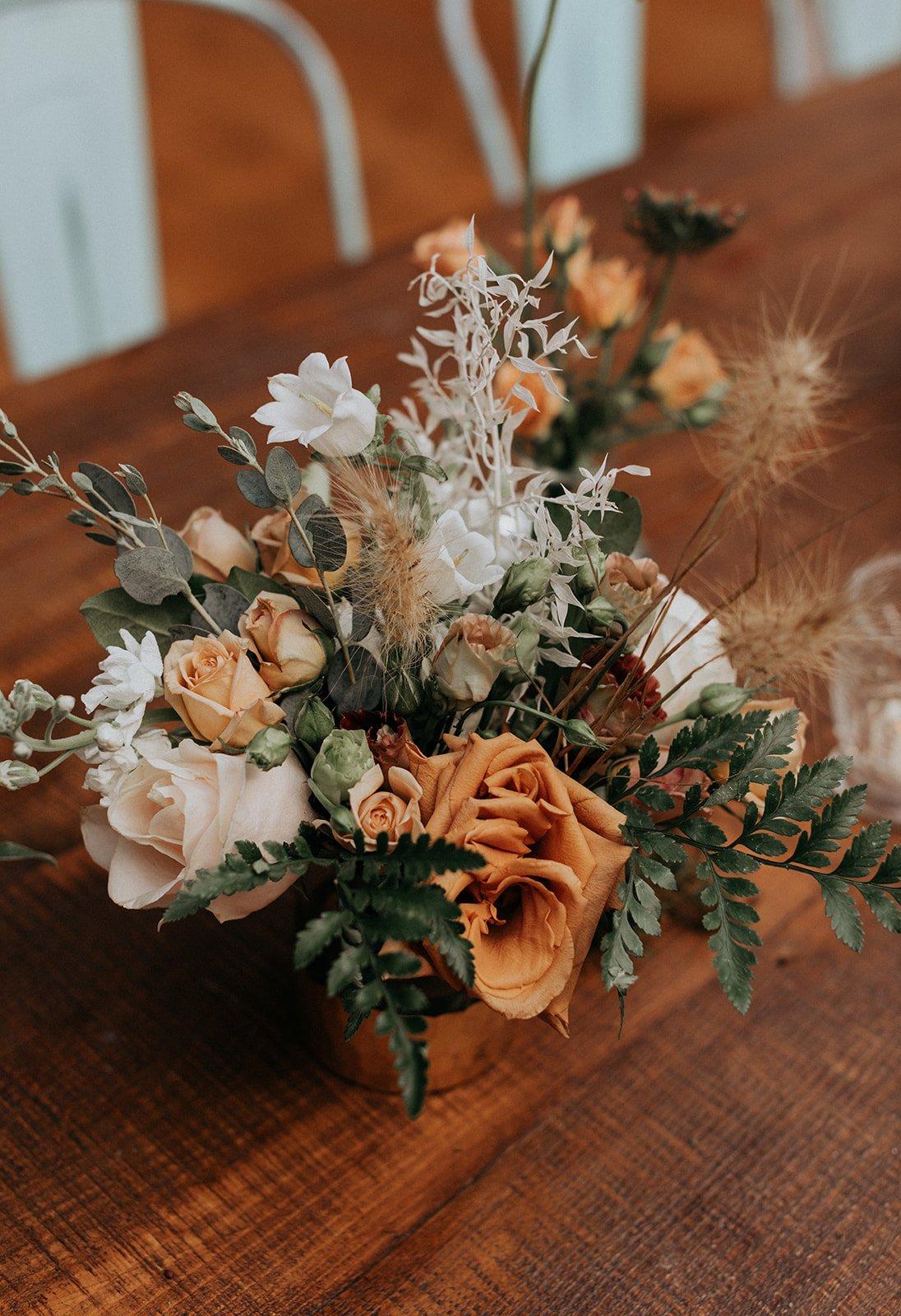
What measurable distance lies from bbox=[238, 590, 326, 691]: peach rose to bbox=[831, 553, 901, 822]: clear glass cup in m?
0.42

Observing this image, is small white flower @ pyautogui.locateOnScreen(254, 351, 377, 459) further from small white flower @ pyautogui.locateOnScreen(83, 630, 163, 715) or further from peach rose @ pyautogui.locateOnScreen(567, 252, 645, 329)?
peach rose @ pyautogui.locateOnScreen(567, 252, 645, 329)

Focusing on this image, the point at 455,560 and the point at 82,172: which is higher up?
the point at 455,560

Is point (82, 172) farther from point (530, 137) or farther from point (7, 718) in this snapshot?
point (7, 718)

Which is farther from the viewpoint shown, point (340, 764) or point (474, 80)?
point (474, 80)

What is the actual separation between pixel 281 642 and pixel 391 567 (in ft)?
0.19

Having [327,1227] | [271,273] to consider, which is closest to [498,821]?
[327,1227]

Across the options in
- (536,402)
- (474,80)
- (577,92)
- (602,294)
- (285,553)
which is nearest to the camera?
(285,553)

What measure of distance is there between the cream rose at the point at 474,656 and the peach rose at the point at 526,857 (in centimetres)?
2

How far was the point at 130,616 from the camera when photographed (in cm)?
55

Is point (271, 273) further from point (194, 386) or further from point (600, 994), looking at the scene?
point (600, 994)

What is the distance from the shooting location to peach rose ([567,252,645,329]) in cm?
85

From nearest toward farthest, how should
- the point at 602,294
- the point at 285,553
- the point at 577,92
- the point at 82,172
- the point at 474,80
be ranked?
1. the point at 285,553
2. the point at 602,294
3. the point at 82,172
4. the point at 474,80
5. the point at 577,92

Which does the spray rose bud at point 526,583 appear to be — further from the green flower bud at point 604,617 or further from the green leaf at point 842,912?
the green leaf at point 842,912

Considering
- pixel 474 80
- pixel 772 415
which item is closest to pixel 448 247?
pixel 772 415
